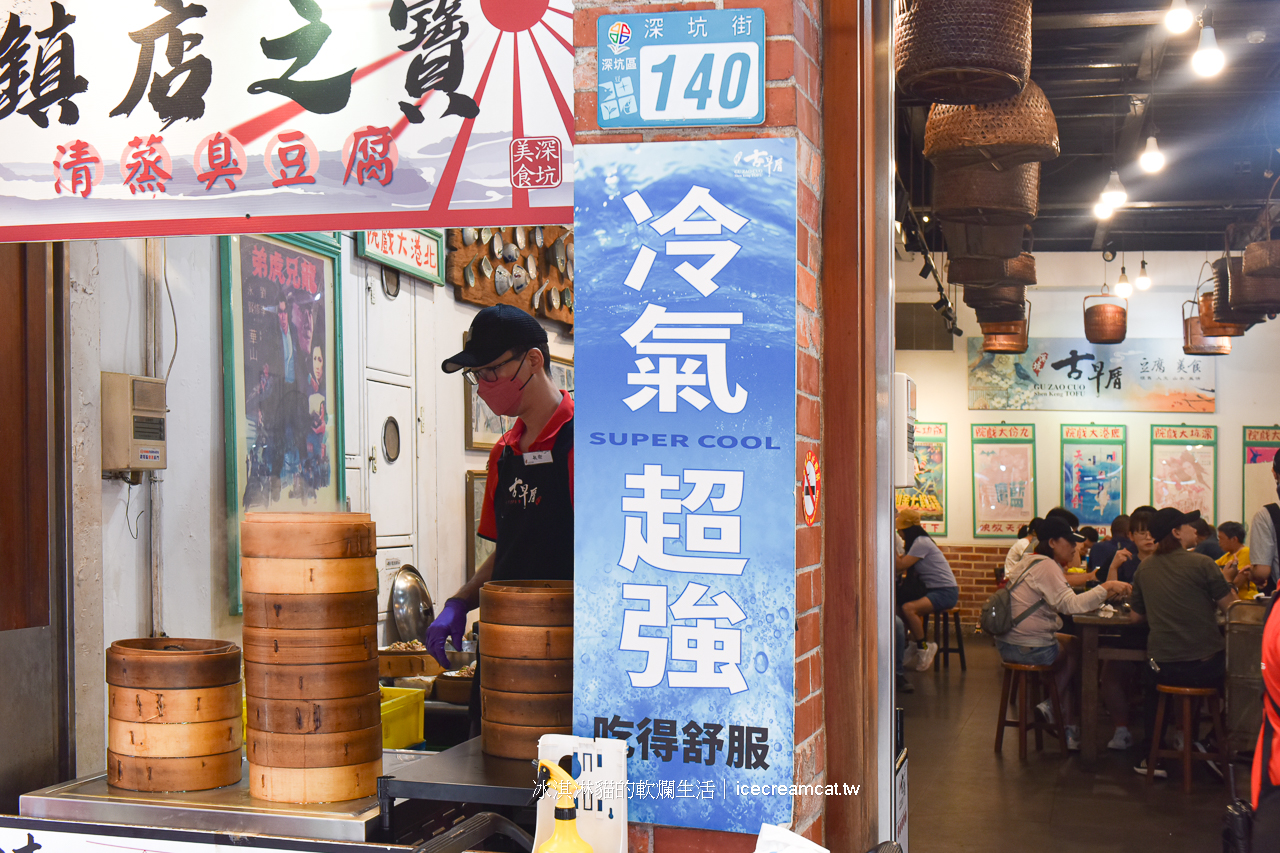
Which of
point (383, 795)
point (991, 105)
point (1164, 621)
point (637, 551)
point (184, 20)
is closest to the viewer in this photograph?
point (637, 551)

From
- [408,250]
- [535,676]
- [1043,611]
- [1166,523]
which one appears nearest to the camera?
[535,676]

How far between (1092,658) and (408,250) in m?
4.90

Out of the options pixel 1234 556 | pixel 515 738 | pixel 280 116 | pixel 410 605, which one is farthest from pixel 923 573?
pixel 280 116

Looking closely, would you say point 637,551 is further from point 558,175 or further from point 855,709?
point 558,175

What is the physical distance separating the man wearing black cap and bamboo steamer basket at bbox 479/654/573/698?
80 centimetres

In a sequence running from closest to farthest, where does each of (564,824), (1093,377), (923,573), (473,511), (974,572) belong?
1. (564,824)
2. (473,511)
3. (923,573)
4. (1093,377)
5. (974,572)

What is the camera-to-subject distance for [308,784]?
2.03 metres

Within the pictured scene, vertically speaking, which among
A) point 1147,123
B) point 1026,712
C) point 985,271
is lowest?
point 1026,712

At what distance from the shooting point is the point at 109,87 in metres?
2.22

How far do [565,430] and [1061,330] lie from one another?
439 inches

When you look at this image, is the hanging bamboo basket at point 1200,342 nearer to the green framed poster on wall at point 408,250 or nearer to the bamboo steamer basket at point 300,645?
the green framed poster on wall at point 408,250

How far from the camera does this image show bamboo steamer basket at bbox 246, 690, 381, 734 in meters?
2.04

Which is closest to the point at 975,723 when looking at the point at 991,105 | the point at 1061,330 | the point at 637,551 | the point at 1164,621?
the point at 1164,621

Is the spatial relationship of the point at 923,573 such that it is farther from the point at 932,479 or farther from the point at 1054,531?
the point at 932,479
